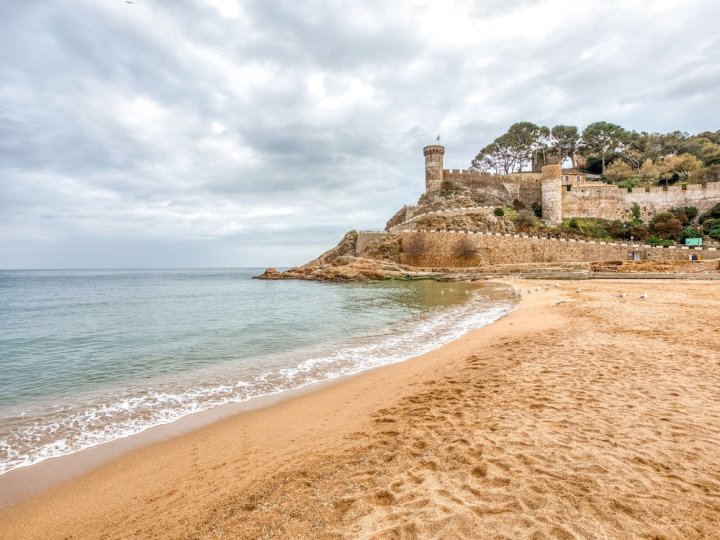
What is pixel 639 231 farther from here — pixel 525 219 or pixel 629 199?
pixel 525 219

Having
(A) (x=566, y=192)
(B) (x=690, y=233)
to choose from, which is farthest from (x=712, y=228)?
(A) (x=566, y=192)

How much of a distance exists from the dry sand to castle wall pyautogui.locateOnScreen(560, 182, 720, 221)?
52618 mm

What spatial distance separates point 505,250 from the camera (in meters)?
42.4

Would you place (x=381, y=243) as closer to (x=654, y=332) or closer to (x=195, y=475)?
(x=654, y=332)

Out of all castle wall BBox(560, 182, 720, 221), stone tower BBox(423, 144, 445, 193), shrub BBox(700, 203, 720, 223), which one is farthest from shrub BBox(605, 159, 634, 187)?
stone tower BBox(423, 144, 445, 193)

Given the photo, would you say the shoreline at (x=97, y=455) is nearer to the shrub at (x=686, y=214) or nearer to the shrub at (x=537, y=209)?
the shrub at (x=537, y=209)

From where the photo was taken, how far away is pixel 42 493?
4.12 meters

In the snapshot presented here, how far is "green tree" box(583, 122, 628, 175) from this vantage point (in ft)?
205

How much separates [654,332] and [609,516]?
835 centimetres

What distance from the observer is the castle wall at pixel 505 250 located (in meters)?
39.9

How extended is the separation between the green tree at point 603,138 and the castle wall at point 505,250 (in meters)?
30.9

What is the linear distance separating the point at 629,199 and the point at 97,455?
6224 cm

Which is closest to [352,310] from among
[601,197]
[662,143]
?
[601,197]

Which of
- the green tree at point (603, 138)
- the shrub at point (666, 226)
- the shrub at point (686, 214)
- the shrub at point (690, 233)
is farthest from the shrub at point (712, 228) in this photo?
the green tree at point (603, 138)
